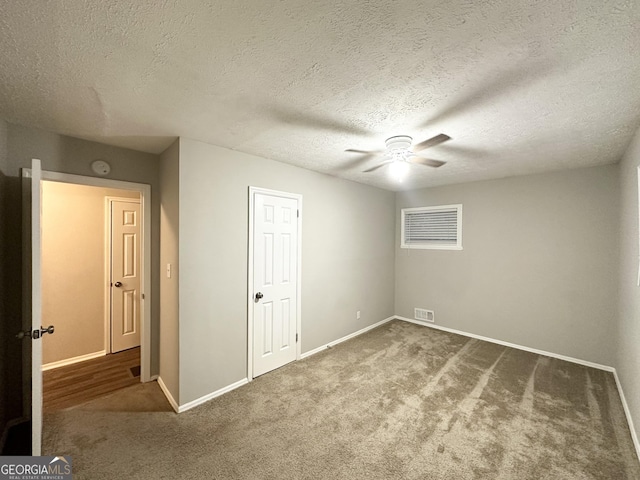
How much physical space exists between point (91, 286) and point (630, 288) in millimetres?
5856

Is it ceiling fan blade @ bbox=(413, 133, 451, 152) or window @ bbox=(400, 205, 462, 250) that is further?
window @ bbox=(400, 205, 462, 250)

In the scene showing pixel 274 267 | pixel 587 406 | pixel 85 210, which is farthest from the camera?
pixel 85 210

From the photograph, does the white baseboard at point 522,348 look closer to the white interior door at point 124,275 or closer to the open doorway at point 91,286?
the open doorway at point 91,286

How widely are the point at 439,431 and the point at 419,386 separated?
0.63 m

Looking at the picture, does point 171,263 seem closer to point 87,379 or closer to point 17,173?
point 17,173

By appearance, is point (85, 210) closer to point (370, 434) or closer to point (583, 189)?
point (370, 434)

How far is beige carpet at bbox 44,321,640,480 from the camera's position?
5.65 feet

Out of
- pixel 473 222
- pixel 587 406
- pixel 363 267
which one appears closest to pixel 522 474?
pixel 587 406

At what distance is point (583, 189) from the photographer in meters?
3.15

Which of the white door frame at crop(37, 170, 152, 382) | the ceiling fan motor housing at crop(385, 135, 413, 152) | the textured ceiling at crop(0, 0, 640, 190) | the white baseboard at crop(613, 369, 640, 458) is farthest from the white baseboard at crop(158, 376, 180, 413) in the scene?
the white baseboard at crop(613, 369, 640, 458)

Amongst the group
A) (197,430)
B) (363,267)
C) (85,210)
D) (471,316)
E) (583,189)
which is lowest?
(197,430)

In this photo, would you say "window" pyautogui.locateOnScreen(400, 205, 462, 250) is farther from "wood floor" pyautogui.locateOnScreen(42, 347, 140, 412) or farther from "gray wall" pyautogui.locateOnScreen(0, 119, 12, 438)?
"gray wall" pyautogui.locateOnScreen(0, 119, 12, 438)

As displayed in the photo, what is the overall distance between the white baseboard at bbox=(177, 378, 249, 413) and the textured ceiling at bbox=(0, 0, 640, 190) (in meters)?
2.41

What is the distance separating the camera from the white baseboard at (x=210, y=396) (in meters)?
2.31
